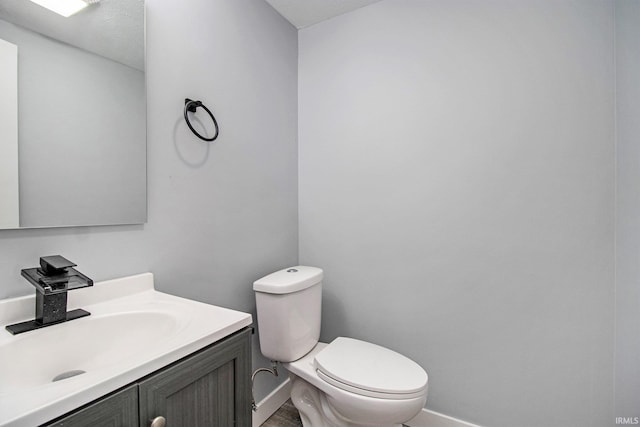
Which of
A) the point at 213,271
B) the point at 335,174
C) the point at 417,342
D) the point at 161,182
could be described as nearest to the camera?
the point at 161,182

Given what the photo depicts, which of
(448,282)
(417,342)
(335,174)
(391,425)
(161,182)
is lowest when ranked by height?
(391,425)

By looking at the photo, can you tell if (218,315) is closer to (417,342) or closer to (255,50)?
(417,342)

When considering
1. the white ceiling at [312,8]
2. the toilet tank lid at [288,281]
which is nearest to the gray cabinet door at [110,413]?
the toilet tank lid at [288,281]

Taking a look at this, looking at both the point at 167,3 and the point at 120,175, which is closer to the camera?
the point at 120,175

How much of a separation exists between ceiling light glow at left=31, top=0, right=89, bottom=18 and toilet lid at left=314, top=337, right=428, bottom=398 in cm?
159

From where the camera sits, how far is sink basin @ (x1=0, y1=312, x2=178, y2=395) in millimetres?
669

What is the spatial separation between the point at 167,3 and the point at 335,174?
3.81 ft

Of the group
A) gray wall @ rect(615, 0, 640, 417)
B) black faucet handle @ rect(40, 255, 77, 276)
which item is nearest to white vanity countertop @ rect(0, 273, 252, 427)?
black faucet handle @ rect(40, 255, 77, 276)

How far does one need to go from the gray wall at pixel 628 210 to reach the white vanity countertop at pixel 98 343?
4.84 feet

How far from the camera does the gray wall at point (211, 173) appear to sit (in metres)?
1.00

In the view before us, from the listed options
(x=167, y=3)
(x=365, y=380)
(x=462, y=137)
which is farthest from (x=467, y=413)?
(x=167, y=3)

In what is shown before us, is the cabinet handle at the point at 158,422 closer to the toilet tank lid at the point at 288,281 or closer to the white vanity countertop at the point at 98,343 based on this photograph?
the white vanity countertop at the point at 98,343

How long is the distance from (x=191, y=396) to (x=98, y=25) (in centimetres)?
121

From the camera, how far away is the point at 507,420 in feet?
4.59
